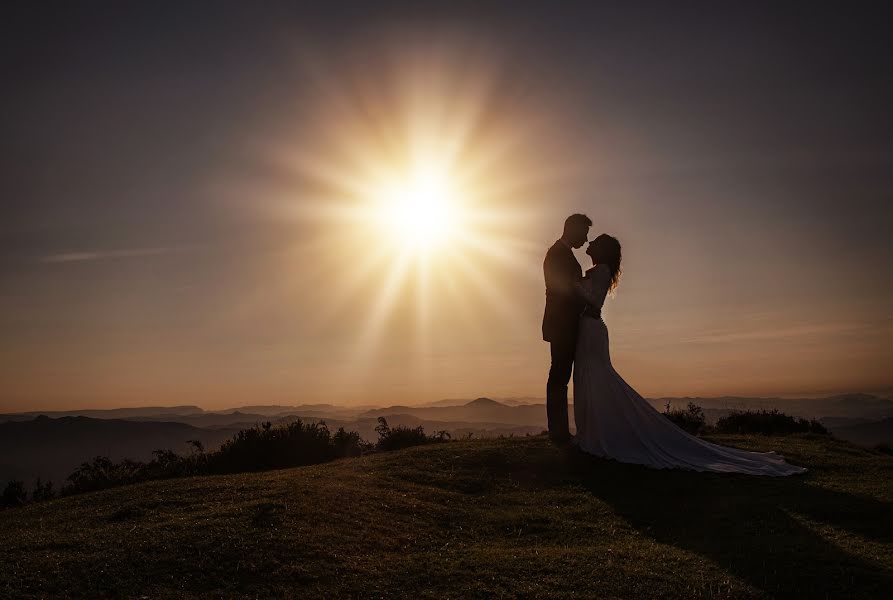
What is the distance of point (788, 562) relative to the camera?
25.2ft

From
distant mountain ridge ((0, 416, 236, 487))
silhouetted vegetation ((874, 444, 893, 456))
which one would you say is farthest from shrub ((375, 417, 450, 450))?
distant mountain ridge ((0, 416, 236, 487))

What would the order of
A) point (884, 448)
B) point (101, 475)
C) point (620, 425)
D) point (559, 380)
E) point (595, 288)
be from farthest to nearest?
point (884, 448), point (101, 475), point (559, 380), point (595, 288), point (620, 425)

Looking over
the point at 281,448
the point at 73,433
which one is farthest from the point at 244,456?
the point at 73,433

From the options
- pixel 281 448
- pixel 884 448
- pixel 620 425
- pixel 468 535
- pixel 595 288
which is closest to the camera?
pixel 468 535

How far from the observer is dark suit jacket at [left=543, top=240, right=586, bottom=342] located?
1486cm

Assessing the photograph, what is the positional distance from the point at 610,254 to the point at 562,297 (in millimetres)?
1571

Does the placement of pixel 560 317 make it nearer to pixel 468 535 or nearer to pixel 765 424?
pixel 468 535

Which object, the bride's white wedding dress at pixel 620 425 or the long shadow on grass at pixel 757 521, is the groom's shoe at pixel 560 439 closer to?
the bride's white wedding dress at pixel 620 425

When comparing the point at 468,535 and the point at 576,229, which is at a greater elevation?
the point at 576,229

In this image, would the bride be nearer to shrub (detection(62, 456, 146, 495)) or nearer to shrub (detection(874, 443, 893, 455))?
shrub (detection(874, 443, 893, 455))

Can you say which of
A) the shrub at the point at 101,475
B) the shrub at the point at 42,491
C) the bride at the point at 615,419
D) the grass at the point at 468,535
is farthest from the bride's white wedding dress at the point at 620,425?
the shrub at the point at 42,491

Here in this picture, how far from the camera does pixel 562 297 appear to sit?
1491cm

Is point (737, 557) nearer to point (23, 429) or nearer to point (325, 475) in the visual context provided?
point (325, 475)

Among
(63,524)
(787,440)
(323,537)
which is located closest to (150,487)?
(63,524)
